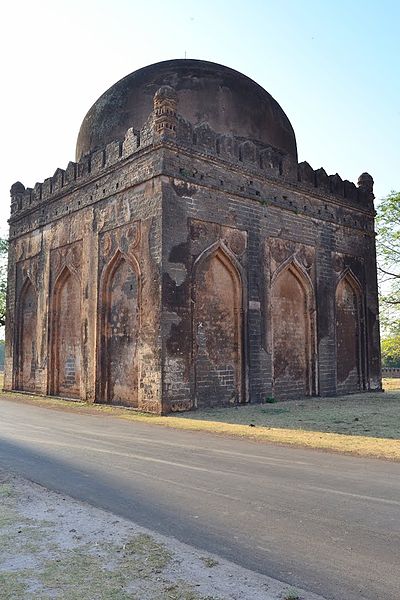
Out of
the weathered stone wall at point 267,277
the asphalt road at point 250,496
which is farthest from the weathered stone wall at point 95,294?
the asphalt road at point 250,496

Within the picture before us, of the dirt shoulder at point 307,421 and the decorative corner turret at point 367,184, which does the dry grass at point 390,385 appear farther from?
the decorative corner turret at point 367,184

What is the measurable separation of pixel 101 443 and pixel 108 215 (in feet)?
24.6

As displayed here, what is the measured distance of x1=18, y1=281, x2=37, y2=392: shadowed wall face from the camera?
53.9ft

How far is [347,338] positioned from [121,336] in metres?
7.64

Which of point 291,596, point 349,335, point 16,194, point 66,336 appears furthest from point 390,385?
point 291,596

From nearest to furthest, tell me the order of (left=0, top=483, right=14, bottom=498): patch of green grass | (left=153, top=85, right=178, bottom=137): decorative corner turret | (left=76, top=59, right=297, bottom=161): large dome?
(left=0, top=483, right=14, bottom=498): patch of green grass, (left=153, top=85, right=178, bottom=137): decorative corner turret, (left=76, top=59, right=297, bottom=161): large dome

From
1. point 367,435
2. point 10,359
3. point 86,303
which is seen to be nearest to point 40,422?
point 86,303

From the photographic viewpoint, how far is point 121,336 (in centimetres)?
1237

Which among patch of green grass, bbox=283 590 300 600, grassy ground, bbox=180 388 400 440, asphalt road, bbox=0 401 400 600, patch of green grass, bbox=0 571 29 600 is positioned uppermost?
patch of green grass, bbox=0 571 29 600

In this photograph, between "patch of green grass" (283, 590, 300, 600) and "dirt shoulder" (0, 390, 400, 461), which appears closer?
"patch of green grass" (283, 590, 300, 600)

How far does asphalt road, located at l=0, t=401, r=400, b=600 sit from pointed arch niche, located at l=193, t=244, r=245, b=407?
402 centimetres

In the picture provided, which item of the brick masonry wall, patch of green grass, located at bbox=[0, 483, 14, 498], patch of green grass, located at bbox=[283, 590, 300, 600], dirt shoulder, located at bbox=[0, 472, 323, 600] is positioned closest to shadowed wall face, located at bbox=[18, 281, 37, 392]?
the brick masonry wall

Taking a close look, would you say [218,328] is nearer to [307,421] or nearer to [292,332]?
[292,332]

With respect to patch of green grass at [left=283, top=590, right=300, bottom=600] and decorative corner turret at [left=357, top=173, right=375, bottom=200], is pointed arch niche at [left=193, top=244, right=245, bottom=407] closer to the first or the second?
decorative corner turret at [left=357, top=173, right=375, bottom=200]
